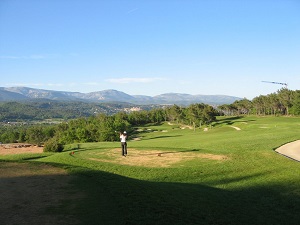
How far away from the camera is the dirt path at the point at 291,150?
80.9 feet

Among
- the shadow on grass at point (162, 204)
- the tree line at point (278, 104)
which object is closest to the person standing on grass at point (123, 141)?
the shadow on grass at point (162, 204)

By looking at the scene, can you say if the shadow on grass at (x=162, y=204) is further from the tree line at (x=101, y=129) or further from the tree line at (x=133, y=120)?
the tree line at (x=133, y=120)

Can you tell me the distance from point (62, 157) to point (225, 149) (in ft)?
51.9

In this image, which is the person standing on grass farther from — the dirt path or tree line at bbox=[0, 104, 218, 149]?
tree line at bbox=[0, 104, 218, 149]

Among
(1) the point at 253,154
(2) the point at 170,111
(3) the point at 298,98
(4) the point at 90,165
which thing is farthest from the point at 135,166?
(2) the point at 170,111

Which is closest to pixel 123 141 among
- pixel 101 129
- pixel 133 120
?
pixel 101 129

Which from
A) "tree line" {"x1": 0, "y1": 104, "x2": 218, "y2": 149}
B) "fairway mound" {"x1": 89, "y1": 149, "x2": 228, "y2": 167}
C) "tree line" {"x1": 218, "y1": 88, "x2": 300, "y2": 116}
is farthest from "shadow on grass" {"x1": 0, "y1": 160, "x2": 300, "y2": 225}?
"tree line" {"x1": 218, "y1": 88, "x2": 300, "y2": 116}

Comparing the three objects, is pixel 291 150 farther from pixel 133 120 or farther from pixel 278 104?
pixel 133 120

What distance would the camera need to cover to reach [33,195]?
11258 millimetres

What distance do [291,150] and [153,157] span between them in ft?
42.8

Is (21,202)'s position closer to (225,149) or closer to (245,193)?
(245,193)

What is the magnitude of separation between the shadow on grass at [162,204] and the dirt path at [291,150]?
9.91 m

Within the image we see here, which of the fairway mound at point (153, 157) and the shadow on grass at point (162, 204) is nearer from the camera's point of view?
the shadow on grass at point (162, 204)

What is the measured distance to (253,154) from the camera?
83.8 feet
